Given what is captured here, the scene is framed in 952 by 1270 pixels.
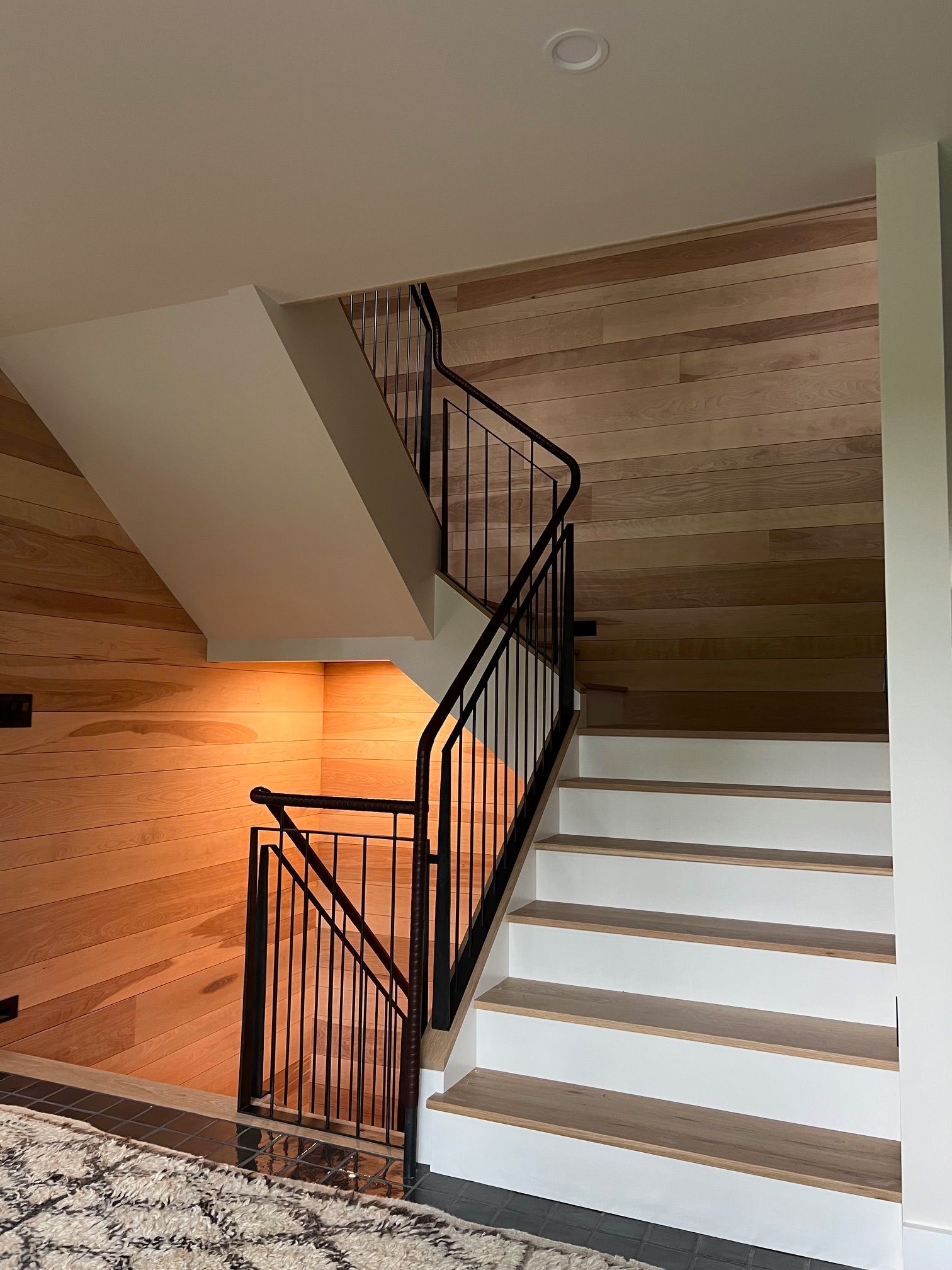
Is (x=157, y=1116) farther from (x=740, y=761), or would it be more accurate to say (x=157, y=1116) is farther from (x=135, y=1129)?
(x=740, y=761)

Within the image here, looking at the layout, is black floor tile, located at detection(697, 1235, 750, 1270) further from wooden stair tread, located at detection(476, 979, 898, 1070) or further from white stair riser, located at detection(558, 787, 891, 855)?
white stair riser, located at detection(558, 787, 891, 855)

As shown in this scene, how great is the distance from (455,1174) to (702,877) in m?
1.14

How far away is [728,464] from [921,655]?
268cm

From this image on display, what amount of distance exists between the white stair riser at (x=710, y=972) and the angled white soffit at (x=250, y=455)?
5.16ft

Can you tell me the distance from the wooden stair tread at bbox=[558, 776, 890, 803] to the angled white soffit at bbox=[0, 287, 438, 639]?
3.41 ft

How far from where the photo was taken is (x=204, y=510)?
383 centimetres

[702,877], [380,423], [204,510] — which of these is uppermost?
[380,423]

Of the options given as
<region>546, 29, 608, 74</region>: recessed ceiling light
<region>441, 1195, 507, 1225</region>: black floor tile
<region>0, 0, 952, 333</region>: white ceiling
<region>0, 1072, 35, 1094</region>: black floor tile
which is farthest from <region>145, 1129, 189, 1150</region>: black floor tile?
<region>546, 29, 608, 74</region>: recessed ceiling light

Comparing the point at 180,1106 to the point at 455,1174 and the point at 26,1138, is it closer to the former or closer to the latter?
the point at 26,1138

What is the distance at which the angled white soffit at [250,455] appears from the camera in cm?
323

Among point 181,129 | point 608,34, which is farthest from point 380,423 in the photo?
point 608,34

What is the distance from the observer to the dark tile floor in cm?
212

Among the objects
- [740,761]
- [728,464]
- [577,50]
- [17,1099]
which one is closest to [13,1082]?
[17,1099]

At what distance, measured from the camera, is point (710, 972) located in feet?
8.97
